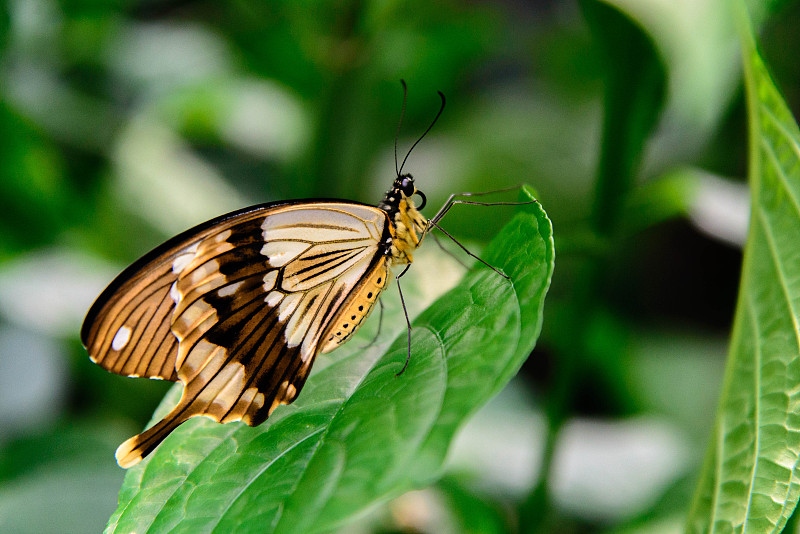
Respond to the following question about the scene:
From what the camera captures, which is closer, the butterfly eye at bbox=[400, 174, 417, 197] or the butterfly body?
the butterfly body

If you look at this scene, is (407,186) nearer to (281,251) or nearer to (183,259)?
(281,251)

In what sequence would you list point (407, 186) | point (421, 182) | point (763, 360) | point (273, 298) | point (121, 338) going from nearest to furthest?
point (763, 360) → point (121, 338) → point (273, 298) → point (407, 186) → point (421, 182)

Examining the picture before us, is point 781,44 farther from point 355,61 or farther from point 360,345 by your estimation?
point 360,345

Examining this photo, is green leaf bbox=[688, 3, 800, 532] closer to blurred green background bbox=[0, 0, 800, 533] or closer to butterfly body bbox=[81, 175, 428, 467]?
blurred green background bbox=[0, 0, 800, 533]

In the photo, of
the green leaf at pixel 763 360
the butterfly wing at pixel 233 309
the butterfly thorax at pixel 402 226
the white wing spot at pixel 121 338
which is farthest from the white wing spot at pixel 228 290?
the green leaf at pixel 763 360

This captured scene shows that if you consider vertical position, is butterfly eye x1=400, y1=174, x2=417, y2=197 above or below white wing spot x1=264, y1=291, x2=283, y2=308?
above

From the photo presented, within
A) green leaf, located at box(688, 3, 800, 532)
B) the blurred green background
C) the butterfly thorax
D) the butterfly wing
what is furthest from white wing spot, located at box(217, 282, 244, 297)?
green leaf, located at box(688, 3, 800, 532)

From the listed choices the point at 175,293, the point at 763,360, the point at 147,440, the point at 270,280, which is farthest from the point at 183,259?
the point at 763,360

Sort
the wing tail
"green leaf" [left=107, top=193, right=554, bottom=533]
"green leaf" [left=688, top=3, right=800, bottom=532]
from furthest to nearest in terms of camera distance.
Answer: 1. the wing tail
2. "green leaf" [left=688, top=3, right=800, bottom=532]
3. "green leaf" [left=107, top=193, right=554, bottom=533]
